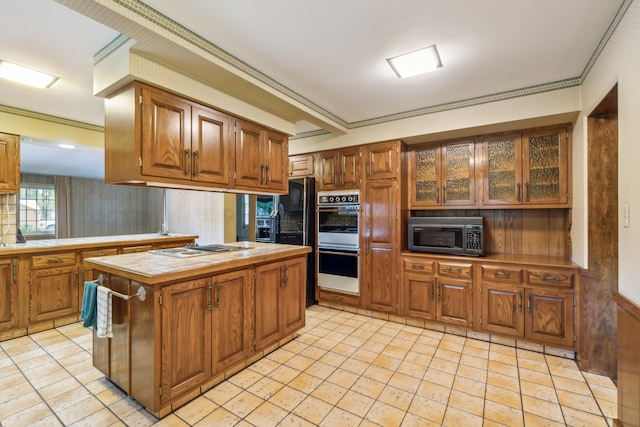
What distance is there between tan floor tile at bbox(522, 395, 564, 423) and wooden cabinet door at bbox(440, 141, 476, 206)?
1.86 m

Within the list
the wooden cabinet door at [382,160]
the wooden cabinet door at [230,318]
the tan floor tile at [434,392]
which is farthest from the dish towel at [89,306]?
the wooden cabinet door at [382,160]

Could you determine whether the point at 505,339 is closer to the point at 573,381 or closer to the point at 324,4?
the point at 573,381

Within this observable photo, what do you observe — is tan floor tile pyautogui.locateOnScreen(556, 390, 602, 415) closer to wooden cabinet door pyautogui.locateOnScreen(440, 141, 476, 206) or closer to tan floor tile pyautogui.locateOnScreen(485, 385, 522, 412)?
tan floor tile pyautogui.locateOnScreen(485, 385, 522, 412)

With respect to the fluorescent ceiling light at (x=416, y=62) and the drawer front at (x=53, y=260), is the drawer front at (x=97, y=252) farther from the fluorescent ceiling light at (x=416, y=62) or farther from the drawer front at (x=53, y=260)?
the fluorescent ceiling light at (x=416, y=62)

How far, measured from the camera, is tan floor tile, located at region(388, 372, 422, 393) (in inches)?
83.2

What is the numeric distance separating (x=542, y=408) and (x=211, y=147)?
305cm

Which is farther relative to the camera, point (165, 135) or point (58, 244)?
point (58, 244)

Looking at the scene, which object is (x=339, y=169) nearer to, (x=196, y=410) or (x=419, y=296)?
(x=419, y=296)

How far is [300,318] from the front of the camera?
2.98 m

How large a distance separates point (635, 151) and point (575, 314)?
1.69m

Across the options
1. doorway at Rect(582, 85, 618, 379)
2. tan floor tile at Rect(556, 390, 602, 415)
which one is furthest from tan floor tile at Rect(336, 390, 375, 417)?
doorway at Rect(582, 85, 618, 379)

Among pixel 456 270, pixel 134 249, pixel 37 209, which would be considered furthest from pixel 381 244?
pixel 37 209

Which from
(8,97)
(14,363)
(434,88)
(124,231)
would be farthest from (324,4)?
(124,231)

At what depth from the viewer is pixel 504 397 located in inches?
79.2
